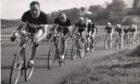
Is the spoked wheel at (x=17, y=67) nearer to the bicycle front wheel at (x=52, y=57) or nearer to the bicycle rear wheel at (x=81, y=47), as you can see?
the bicycle front wheel at (x=52, y=57)

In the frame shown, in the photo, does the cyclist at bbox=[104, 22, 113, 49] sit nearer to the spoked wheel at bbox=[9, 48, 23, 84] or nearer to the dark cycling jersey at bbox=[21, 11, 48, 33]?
the dark cycling jersey at bbox=[21, 11, 48, 33]

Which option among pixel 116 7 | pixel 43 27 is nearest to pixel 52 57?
pixel 116 7

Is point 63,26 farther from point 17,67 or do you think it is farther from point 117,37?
point 117,37

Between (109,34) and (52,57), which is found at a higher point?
(52,57)

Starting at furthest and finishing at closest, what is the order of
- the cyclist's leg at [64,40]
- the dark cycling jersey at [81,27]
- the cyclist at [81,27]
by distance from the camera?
the dark cycling jersey at [81,27], the cyclist at [81,27], the cyclist's leg at [64,40]

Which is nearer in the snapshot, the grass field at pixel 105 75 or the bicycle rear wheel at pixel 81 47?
the grass field at pixel 105 75

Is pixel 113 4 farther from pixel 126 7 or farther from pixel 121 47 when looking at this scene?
pixel 121 47

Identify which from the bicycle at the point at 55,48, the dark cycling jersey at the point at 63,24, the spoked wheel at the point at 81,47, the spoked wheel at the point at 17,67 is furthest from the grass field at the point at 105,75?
the spoked wheel at the point at 81,47

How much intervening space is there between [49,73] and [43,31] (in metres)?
2.10

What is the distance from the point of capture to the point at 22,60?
30.2 ft

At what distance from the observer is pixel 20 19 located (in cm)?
1002

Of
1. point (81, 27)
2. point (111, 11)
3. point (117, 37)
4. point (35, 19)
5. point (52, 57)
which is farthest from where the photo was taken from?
point (117, 37)

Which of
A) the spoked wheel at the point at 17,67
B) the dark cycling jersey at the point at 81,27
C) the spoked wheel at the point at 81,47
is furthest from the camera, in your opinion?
the dark cycling jersey at the point at 81,27

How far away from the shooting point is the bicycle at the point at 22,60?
8878 mm
